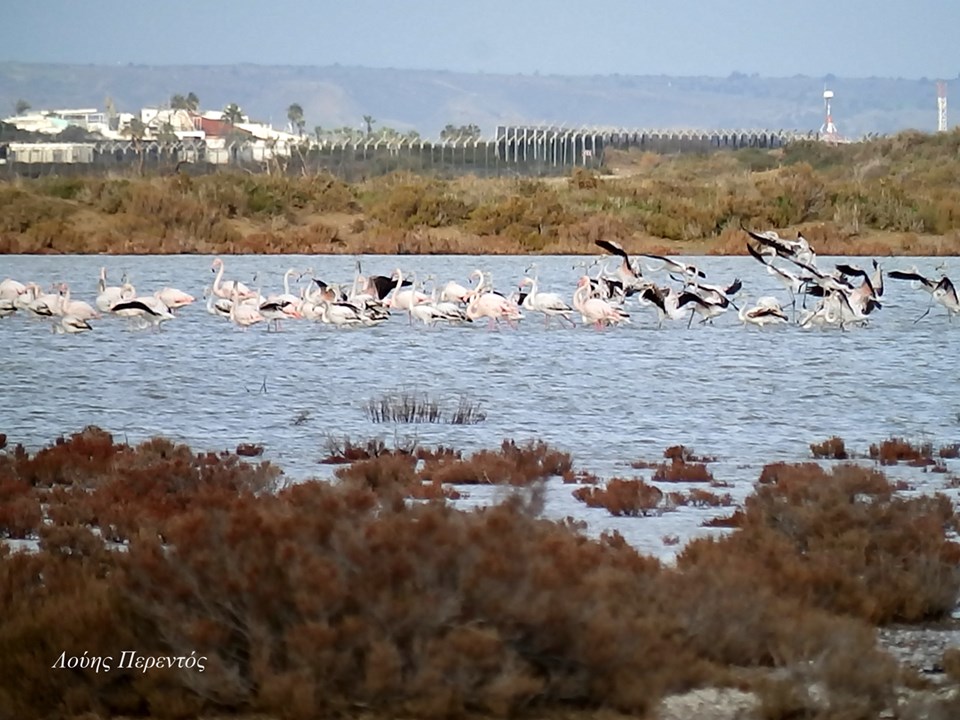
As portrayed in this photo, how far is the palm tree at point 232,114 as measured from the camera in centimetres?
11362

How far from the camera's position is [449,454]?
40.9ft

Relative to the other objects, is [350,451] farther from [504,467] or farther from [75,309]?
[75,309]

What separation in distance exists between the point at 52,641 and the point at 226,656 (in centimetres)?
66

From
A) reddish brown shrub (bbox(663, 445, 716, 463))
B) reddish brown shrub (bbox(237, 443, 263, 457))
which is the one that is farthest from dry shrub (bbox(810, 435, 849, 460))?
reddish brown shrub (bbox(237, 443, 263, 457))

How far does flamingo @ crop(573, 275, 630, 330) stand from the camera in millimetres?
23969

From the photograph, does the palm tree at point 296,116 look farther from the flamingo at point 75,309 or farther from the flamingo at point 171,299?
the flamingo at point 75,309

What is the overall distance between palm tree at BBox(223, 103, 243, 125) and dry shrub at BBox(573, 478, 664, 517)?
4134 inches

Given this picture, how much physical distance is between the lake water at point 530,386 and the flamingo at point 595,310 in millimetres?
295

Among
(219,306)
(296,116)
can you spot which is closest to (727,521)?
(219,306)

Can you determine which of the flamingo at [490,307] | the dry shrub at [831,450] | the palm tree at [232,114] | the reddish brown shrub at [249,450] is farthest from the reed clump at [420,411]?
the palm tree at [232,114]

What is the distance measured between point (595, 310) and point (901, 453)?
11.5 m

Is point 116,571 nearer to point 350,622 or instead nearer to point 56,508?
point 350,622

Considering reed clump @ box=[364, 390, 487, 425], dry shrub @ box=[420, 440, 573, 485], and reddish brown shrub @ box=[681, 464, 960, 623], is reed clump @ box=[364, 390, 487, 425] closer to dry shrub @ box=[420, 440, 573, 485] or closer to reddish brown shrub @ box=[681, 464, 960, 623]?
dry shrub @ box=[420, 440, 573, 485]

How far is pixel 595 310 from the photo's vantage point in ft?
78.6
